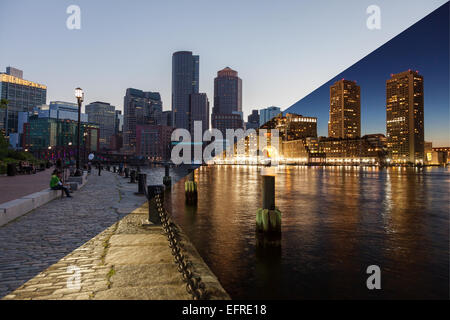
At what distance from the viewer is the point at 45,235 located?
25.3 feet

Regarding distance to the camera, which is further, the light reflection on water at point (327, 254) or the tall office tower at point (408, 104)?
the tall office tower at point (408, 104)

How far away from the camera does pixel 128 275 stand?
16.7 ft

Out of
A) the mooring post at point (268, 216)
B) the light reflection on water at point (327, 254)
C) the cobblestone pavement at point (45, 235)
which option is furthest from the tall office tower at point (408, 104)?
the cobblestone pavement at point (45, 235)

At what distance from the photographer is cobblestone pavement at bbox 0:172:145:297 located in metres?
5.30

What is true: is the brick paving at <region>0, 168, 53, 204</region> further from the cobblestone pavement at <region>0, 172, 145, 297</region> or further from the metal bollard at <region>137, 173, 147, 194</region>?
the metal bollard at <region>137, 173, 147, 194</region>

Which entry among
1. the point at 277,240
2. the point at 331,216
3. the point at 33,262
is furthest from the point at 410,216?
the point at 33,262

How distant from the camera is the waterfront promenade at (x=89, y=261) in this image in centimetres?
442

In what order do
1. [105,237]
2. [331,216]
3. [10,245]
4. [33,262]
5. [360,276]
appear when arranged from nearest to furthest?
[33,262] → [360,276] → [10,245] → [105,237] → [331,216]

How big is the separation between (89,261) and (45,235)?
2.87 m

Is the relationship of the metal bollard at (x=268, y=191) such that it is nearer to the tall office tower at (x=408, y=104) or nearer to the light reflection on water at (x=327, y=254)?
the light reflection on water at (x=327, y=254)

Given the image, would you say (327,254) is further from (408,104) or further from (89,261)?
(408,104)

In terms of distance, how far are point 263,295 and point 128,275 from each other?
242 cm
